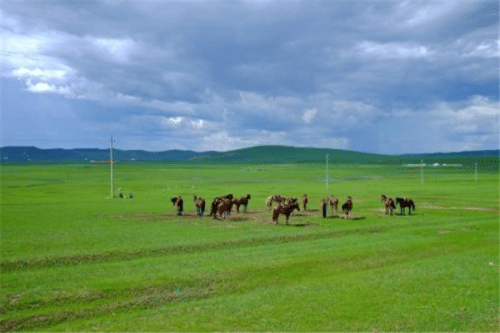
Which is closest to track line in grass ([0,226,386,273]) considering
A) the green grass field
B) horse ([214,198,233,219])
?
the green grass field

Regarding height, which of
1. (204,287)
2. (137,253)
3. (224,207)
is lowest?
(204,287)

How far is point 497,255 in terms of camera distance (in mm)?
25344

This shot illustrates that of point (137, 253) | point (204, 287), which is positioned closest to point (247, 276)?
point (204, 287)

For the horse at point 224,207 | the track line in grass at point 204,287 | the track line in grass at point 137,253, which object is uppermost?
the horse at point 224,207

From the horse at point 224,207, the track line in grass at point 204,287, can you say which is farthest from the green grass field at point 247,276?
the horse at point 224,207

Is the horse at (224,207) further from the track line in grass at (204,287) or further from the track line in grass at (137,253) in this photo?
the track line in grass at (204,287)

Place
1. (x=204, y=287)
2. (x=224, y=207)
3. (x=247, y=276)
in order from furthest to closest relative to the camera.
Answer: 1. (x=224, y=207)
2. (x=247, y=276)
3. (x=204, y=287)

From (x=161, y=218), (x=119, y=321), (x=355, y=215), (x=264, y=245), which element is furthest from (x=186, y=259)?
(x=355, y=215)

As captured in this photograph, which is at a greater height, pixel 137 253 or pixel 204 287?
pixel 137 253

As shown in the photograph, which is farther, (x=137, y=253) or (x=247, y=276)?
(x=137, y=253)

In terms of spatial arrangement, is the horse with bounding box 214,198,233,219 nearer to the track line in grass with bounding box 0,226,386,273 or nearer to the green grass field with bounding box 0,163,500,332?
the green grass field with bounding box 0,163,500,332

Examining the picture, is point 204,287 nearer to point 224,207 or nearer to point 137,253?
point 137,253

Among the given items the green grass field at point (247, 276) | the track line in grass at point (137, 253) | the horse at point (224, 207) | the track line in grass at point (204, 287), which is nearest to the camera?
the green grass field at point (247, 276)

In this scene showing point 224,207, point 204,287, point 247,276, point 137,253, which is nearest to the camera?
point 204,287
